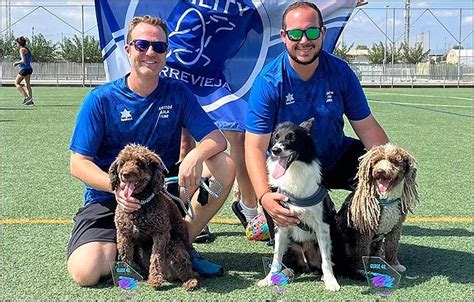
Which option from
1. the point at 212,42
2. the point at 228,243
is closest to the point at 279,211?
the point at 228,243

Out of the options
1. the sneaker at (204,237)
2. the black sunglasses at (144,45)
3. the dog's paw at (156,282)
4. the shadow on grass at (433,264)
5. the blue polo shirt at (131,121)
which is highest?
the black sunglasses at (144,45)

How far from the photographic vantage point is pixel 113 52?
18.6ft

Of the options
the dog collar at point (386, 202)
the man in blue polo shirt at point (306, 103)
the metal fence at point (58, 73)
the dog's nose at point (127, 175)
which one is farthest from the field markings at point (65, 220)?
the metal fence at point (58, 73)

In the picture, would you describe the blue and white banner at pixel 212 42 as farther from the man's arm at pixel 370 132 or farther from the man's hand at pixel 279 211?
the man's hand at pixel 279 211

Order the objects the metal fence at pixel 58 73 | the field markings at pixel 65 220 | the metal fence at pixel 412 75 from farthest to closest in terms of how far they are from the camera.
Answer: the metal fence at pixel 412 75 → the metal fence at pixel 58 73 → the field markings at pixel 65 220

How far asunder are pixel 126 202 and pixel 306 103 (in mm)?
1463

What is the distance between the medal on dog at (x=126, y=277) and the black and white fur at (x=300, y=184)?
2.79 ft

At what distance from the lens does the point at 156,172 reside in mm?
3615

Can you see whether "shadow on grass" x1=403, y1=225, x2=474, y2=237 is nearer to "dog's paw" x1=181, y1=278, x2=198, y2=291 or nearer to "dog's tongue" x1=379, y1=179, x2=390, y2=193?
"dog's tongue" x1=379, y1=179, x2=390, y2=193

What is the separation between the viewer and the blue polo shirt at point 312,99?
4059 millimetres

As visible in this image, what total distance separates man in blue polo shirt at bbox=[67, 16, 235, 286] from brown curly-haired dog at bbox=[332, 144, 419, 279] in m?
0.90

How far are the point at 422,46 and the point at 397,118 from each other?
4795cm

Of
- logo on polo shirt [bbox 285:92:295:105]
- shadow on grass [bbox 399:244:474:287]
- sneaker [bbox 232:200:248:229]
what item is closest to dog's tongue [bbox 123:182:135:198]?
logo on polo shirt [bbox 285:92:295:105]

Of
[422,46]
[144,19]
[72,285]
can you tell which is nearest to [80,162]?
[72,285]
